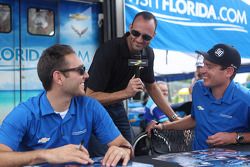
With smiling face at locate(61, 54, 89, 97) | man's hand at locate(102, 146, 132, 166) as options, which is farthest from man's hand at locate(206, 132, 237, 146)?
smiling face at locate(61, 54, 89, 97)

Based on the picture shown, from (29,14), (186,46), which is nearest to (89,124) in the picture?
(29,14)

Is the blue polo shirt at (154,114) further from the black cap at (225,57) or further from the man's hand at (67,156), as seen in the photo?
the man's hand at (67,156)

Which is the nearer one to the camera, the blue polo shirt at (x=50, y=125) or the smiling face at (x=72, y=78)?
the blue polo shirt at (x=50, y=125)

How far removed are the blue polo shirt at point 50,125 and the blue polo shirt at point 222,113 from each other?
729mm

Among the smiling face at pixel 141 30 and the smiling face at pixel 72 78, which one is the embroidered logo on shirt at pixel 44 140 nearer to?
the smiling face at pixel 72 78

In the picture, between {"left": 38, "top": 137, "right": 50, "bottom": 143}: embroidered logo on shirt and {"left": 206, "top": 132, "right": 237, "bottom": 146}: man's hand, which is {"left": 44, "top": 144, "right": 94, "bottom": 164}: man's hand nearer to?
{"left": 38, "top": 137, "right": 50, "bottom": 143}: embroidered logo on shirt

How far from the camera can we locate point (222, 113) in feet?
8.77

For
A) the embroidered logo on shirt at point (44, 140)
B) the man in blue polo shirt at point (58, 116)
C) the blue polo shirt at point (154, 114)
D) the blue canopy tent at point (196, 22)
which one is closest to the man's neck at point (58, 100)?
the man in blue polo shirt at point (58, 116)

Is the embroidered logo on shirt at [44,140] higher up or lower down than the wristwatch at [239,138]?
higher up

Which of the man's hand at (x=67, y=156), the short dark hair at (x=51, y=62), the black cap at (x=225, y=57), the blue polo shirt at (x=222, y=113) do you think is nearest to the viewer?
the man's hand at (x=67, y=156)

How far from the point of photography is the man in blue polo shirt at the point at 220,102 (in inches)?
103

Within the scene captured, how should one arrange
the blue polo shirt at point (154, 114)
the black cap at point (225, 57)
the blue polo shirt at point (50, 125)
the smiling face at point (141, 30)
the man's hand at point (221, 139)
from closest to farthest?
1. the blue polo shirt at point (50, 125)
2. the man's hand at point (221, 139)
3. the black cap at point (225, 57)
4. the smiling face at point (141, 30)
5. the blue polo shirt at point (154, 114)

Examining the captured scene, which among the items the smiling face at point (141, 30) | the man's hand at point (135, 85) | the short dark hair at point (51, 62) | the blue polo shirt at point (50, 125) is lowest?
the blue polo shirt at point (50, 125)

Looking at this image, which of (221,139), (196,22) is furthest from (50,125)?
(196,22)
